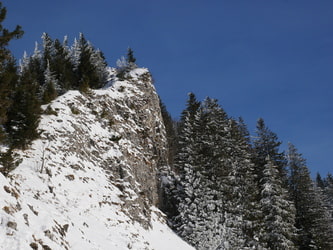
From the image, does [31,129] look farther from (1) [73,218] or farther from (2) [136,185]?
(2) [136,185]

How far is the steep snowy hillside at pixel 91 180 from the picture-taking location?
1152 centimetres

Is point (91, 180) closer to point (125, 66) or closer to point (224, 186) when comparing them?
point (224, 186)

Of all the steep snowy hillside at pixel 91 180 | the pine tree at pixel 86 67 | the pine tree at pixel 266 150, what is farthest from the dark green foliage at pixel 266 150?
the pine tree at pixel 86 67

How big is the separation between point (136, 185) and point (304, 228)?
72.2 feet

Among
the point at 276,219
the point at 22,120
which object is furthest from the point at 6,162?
the point at 276,219

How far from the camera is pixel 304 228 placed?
35.4 metres

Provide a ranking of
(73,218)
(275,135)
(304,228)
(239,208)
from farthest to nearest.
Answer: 1. (275,135)
2. (304,228)
3. (239,208)
4. (73,218)

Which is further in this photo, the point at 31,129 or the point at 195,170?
the point at 195,170

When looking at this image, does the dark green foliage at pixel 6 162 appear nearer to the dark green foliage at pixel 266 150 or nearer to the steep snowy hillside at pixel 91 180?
the steep snowy hillside at pixel 91 180

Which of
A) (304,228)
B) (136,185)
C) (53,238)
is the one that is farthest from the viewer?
(304,228)

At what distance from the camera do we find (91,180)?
22.7 metres

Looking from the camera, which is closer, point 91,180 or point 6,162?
point 6,162

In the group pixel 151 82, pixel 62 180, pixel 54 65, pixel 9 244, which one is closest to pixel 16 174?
pixel 62 180

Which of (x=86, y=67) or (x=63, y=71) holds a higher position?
(x=86, y=67)
